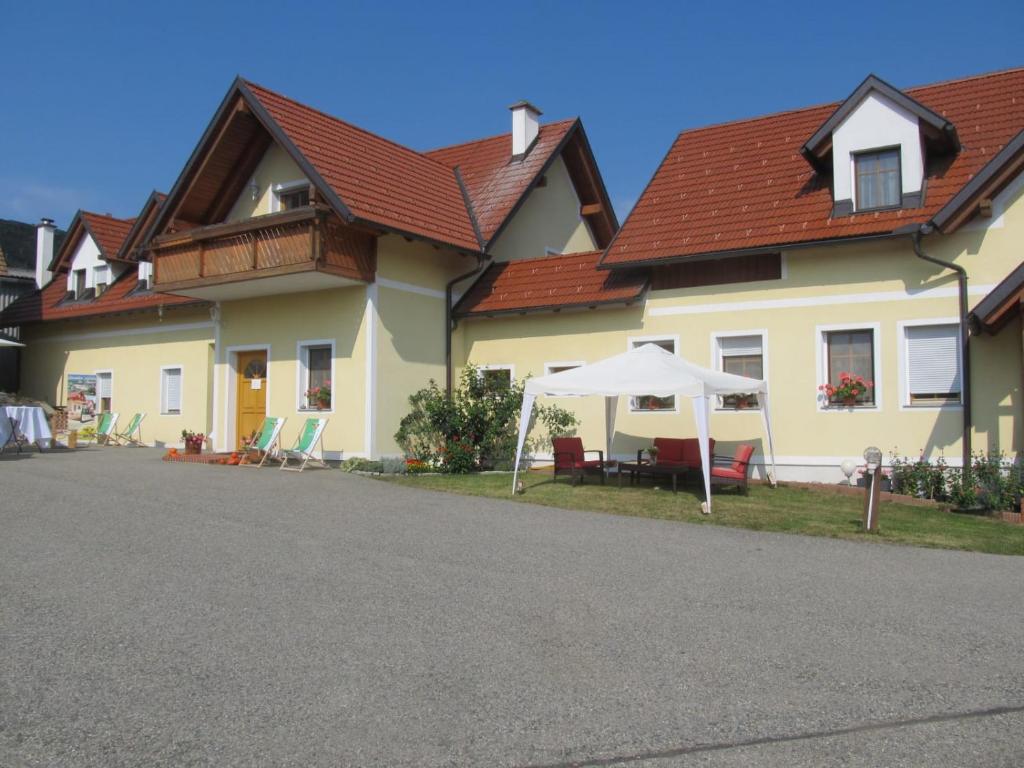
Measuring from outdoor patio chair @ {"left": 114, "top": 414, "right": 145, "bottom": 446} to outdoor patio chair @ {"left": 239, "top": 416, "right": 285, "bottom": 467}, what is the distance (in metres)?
5.67

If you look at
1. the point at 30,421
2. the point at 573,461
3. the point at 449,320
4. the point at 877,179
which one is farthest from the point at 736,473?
the point at 30,421

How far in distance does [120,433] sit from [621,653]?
65.9ft

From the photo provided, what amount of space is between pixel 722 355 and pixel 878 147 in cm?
431

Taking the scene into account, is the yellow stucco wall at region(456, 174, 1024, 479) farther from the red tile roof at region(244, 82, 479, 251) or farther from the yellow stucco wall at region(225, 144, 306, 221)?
the yellow stucco wall at region(225, 144, 306, 221)

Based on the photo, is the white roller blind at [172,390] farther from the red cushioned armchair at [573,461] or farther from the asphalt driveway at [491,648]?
the asphalt driveway at [491,648]

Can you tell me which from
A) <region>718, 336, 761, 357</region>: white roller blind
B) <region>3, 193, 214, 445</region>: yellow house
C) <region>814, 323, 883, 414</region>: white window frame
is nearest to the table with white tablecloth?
<region>3, 193, 214, 445</region>: yellow house

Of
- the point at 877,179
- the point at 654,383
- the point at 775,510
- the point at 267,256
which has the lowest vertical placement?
the point at 775,510

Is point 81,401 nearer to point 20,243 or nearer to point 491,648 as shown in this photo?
point 20,243

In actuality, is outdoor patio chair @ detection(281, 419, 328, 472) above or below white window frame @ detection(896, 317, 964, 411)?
below

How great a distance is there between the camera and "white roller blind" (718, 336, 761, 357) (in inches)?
611

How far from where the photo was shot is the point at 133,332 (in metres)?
23.2

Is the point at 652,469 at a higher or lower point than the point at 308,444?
lower

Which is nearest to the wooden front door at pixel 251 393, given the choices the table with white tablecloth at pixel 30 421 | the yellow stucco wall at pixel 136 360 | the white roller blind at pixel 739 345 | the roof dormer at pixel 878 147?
the yellow stucco wall at pixel 136 360

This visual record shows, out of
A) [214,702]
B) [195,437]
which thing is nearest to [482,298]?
[195,437]
